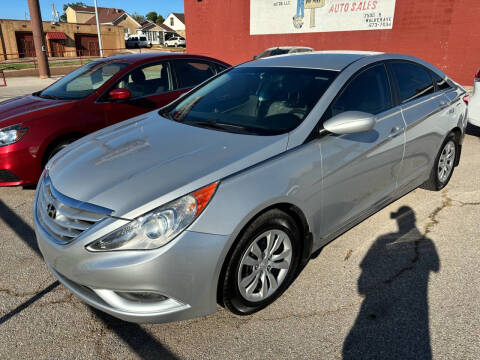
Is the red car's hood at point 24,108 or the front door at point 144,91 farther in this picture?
the front door at point 144,91

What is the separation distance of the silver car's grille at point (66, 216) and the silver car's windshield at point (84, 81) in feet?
9.17

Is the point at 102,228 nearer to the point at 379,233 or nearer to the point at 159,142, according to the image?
the point at 159,142

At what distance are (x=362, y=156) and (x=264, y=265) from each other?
1145mm

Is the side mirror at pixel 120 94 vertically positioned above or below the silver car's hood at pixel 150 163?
above

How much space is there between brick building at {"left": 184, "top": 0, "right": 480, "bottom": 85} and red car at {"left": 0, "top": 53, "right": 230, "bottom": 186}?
1176 cm

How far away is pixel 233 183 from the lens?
7.24 ft

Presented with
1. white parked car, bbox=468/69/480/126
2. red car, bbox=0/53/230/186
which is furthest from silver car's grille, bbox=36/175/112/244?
white parked car, bbox=468/69/480/126

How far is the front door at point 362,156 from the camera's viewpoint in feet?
8.91

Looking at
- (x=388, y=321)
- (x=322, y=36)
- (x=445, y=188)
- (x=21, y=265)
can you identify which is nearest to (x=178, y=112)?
(x=21, y=265)

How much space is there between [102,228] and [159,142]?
91cm

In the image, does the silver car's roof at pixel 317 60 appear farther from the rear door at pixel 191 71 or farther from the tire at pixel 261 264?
the rear door at pixel 191 71

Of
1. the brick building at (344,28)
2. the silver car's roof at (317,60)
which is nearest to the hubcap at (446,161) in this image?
the silver car's roof at (317,60)

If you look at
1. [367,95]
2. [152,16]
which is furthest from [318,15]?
[152,16]

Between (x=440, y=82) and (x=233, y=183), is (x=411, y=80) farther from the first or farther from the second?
(x=233, y=183)
